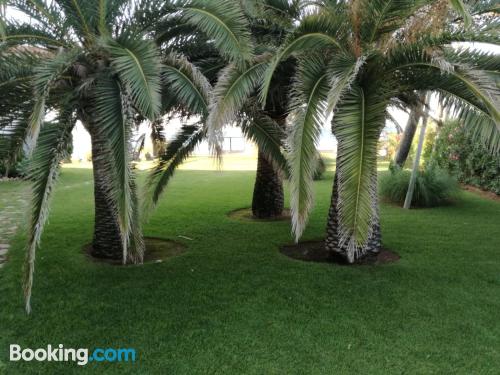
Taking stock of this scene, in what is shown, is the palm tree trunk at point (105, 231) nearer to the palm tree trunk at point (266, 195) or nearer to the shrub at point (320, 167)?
the shrub at point (320, 167)

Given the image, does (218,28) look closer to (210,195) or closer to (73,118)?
(73,118)

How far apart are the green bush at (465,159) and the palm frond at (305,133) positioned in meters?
8.15

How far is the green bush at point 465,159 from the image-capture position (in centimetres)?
1174

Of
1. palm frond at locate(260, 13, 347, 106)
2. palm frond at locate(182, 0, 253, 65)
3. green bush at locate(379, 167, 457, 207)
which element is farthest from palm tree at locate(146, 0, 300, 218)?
green bush at locate(379, 167, 457, 207)

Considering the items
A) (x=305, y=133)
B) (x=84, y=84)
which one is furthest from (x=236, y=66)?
(x=84, y=84)

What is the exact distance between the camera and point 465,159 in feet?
42.7

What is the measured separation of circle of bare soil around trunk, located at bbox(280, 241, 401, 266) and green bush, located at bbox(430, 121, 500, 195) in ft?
21.4

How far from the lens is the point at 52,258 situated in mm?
6320

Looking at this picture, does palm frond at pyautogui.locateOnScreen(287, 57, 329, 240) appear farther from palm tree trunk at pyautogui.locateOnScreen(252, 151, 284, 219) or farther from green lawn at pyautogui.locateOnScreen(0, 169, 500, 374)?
palm tree trunk at pyautogui.locateOnScreen(252, 151, 284, 219)

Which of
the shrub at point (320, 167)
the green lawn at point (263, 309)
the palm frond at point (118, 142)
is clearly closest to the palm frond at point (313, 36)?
the shrub at point (320, 167)

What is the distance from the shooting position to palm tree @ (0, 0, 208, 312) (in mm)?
4051

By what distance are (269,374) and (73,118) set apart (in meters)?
3.50

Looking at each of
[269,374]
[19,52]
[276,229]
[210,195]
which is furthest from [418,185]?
→ [19,52]

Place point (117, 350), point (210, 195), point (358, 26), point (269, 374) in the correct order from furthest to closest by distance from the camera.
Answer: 1. point (210, 195)
2. point (358, 26)
3. point (117, 350)
4. point (269, 374)
